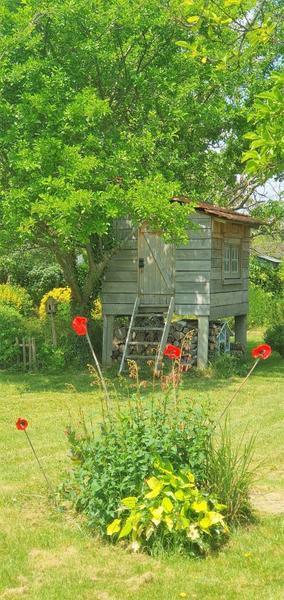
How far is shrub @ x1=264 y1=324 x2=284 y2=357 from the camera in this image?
761 inches

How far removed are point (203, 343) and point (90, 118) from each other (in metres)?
5.73

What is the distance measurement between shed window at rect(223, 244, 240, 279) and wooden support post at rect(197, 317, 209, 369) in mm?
1884

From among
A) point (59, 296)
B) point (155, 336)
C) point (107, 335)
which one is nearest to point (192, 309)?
point (155, 336)

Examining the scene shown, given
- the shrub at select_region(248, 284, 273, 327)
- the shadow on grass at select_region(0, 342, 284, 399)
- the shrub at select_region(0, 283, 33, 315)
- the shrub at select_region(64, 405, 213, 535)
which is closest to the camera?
the shrub at select_region(64, 405, 213, 535)

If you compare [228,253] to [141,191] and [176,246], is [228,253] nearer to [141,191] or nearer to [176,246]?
[176,246]

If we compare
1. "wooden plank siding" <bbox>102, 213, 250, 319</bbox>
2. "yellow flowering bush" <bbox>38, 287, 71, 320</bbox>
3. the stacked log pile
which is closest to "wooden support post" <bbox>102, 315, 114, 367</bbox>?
"wooden plank siding" <bbox>102, 213, 250, 319</bbox>

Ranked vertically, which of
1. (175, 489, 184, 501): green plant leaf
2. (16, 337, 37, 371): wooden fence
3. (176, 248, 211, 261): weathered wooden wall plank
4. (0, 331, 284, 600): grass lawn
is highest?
(176, 248, 211, 261): weathered wooden wall plank

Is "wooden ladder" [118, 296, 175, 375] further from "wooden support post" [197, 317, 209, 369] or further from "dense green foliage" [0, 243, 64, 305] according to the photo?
"dense green foliage" [0, 243, 64, 305]

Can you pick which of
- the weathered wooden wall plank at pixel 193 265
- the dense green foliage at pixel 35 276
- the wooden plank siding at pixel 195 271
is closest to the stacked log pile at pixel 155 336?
the wooden plank siding at pixel 195 271

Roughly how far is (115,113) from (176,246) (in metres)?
3.36

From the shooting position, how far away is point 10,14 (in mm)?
14547

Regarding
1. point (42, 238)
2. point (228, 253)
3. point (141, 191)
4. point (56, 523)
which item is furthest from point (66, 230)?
point (56, 523)

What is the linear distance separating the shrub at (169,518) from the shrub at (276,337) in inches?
556

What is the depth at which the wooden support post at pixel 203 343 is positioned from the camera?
1656 centimetres
